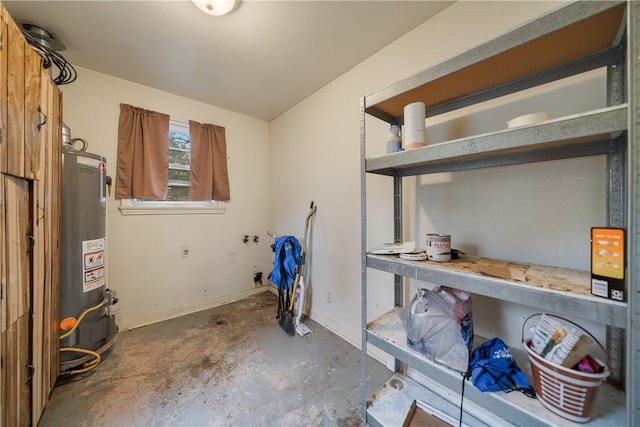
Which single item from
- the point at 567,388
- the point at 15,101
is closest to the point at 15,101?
the point at 15,101

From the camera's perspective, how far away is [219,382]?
5.18 feet

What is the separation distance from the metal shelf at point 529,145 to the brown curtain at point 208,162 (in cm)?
221

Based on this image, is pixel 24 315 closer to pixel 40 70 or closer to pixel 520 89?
pixel 40 70

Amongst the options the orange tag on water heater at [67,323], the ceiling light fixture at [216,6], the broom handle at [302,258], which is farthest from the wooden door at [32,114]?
the broom handle at [302,258]

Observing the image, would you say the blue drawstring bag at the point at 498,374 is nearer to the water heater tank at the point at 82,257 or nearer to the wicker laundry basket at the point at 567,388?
the wicker laundry basket at the point at 567,388

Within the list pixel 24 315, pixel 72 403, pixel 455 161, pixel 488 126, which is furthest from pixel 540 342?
pixel 72 403

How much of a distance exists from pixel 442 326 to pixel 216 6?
7.32 ft

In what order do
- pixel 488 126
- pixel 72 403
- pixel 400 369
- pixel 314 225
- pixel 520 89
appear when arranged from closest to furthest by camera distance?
1. pixel 520 89
2. pixel 488 126
3. pixel 72 403
4. pixel 400 369
5. pixel 314 225

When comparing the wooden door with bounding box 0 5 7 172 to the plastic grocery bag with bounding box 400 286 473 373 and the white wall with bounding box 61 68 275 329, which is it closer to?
the white wall with bounding box 61 68 275 329

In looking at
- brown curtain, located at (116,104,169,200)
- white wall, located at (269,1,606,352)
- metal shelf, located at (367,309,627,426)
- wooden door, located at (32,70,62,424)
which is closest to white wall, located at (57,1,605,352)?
white wall, located at (269,1,606,352)

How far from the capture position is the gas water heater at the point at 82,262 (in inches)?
63.6

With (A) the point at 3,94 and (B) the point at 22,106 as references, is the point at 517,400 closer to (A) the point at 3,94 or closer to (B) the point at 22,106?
(A) the point at 3,94

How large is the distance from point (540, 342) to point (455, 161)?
928 millimetres

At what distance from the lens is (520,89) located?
115 cm
